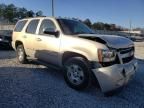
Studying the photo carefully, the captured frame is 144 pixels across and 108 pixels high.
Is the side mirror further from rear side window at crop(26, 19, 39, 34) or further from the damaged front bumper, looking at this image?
the damaged front bumper

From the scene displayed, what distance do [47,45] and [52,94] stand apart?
183 centimetres

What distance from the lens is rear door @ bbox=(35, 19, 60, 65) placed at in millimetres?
6935

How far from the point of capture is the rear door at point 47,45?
6.93 meters

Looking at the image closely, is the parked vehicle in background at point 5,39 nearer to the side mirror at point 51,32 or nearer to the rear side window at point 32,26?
the rear side window at point 32,26

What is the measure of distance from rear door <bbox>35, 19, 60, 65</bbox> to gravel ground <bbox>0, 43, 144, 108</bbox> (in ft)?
1.99

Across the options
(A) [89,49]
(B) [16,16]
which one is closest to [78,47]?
(A) [89,49]

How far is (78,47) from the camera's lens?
6.12 m

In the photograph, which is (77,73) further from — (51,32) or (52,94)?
(51,32)

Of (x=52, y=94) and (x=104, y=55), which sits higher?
(x=104, y=55)

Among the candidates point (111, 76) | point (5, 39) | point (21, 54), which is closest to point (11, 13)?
point (5, 39)

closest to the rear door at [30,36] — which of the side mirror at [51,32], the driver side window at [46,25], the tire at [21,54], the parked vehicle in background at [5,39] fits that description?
the driver side window at [46,25]

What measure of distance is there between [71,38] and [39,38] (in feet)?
5.13

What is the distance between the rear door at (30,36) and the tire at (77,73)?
6.69 ft

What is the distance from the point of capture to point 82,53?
5.99 m
